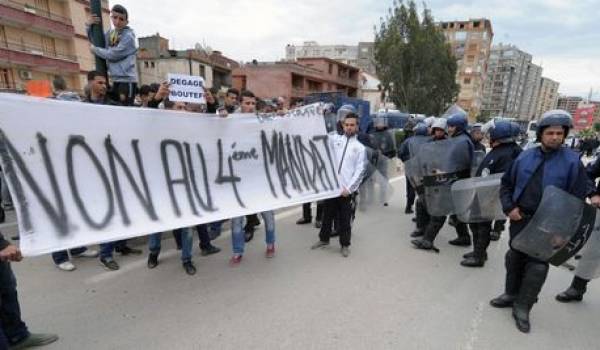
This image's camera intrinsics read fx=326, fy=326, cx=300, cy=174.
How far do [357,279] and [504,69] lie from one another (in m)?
115

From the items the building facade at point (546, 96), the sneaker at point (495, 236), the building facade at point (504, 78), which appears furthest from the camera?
the building facade at point (546, 96)

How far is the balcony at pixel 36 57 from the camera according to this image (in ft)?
77.7

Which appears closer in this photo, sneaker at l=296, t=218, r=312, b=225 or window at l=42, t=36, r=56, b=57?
sneaker at l=296, t=218, r=312, b=225

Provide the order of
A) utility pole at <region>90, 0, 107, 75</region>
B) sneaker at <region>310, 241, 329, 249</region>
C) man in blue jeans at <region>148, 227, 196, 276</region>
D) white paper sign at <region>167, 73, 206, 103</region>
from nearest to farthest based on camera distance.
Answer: white paper sign at <region>167, 73, 206, 103</region>
man in blue jeans at <region>148, 227, 196, 276</region>
utility pole at <region>90, 0, 107, 75</region>
sneaker at <region>310, 241, 329, 249</region>

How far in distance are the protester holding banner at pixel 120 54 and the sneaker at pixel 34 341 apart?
276cm

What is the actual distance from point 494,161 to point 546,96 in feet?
507

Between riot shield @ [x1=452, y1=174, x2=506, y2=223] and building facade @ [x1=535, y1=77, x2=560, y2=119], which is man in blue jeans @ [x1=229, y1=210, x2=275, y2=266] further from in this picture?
building facade @ [x1=535, y1=77, x2=560, y2=119]

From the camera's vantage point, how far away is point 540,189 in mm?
2545

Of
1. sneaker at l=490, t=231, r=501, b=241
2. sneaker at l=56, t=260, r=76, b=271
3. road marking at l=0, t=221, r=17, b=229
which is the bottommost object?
sneaker at l=490, t=231, r=501, b=241

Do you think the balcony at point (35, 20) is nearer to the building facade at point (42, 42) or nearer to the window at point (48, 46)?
the building facade at point (42, 42)

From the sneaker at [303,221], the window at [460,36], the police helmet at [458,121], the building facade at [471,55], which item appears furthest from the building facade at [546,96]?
the sneaker at [303,221]

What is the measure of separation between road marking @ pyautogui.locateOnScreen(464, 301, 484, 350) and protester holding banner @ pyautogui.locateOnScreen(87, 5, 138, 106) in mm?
4453

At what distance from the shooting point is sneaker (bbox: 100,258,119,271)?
11.3ft

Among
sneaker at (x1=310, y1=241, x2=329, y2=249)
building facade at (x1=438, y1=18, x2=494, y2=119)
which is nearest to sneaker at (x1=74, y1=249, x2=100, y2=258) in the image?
sneaker at (x1=310, y1=241, x2=329, y2=249)
